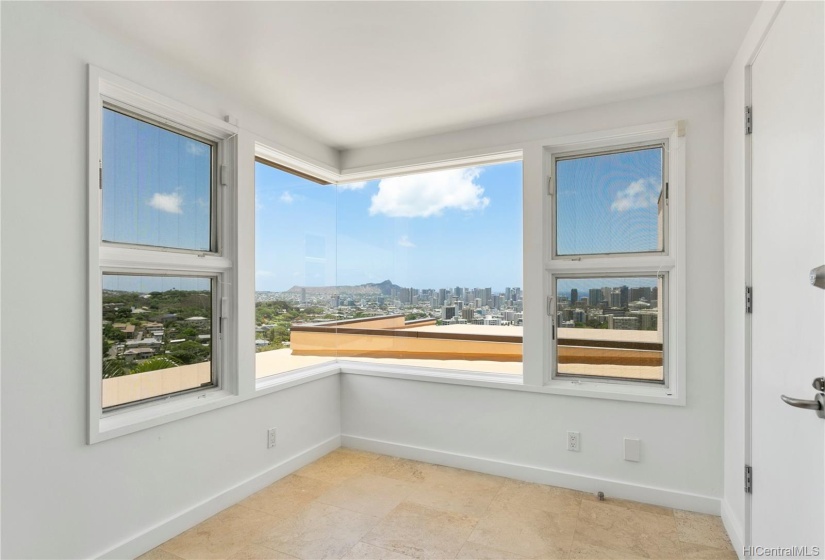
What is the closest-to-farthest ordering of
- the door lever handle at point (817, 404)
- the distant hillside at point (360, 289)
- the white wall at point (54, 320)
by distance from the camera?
the door lever handle at point (817, 404) → the white wall at point (54, 320) → the distant hillside at point (360, 289)

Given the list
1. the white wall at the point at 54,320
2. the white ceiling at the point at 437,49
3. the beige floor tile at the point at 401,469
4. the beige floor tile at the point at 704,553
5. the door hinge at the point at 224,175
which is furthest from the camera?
the beige floor tile at the point at 401,469

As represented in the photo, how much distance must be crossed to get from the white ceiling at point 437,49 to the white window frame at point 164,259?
258 millimetres

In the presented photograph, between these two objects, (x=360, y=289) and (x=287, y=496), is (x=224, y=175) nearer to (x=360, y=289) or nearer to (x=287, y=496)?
(x=360, y=289)

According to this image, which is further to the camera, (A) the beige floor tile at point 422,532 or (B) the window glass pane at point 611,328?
(B) the window glass pane at point 611,328

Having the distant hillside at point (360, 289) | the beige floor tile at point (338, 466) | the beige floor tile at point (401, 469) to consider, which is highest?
the distant hillside at point (360, 289)

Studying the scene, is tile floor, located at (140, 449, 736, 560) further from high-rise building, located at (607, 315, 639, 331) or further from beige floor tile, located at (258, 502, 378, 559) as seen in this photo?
high-rise building, located at (607, 315, 639, 331)

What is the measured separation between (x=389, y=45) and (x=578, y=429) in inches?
99.5

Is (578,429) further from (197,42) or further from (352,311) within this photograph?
(197,42)

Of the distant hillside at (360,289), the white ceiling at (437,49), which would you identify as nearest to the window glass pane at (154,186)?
the white ceiling at (437,49)

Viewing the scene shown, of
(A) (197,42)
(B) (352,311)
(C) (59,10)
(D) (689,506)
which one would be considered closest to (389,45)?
(A) (197,42)

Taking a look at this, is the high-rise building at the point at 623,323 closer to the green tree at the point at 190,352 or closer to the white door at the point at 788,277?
the white door at the point at 788,277

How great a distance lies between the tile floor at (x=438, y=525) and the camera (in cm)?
221

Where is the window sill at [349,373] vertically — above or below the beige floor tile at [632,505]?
above

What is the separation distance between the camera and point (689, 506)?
102 inches
